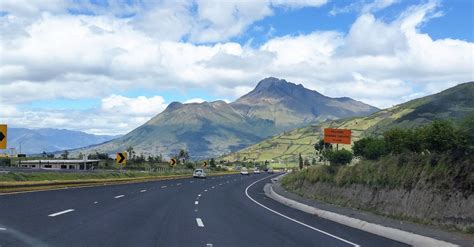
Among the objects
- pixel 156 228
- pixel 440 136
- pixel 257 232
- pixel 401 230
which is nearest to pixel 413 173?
pixel 440 136

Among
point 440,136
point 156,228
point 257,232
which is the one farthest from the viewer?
point 440,136

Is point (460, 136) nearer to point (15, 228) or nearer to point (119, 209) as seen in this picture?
point (119, 209)

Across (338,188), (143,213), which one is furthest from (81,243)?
(338,188)

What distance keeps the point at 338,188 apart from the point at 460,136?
1023 cm

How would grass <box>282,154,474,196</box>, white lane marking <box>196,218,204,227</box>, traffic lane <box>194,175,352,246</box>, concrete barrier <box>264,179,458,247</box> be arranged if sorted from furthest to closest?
1. grass <box>282,154,474,196</box>
2. white lane marking <box>196,218,204,227</box>
3. concrete barrier <box>264,179,458,247</box>
4. traffic lane <box>194,175,352,246</box>

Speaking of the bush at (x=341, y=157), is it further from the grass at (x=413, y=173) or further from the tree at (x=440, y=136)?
the tree at (x=440, y=136)

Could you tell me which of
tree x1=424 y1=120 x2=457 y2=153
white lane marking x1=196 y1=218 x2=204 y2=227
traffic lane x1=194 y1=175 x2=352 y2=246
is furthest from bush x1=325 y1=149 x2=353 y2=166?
white lane marking x1=196 y1=218 x2=204 y2=227

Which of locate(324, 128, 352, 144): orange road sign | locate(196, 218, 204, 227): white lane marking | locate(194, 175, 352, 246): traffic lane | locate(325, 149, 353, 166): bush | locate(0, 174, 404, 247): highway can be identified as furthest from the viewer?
locate(325, 149, 353, 166): bush

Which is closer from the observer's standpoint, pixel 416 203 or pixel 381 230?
pixel 381 230

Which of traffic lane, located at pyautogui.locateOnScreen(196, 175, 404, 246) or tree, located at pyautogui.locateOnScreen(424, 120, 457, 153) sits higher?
tree, located at pyautogui.locateOnScreen(424, 120, 457, 153)

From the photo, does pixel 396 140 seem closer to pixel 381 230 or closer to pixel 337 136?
pixel 337 136

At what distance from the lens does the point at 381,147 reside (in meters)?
34.8

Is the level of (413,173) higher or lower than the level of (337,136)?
lower

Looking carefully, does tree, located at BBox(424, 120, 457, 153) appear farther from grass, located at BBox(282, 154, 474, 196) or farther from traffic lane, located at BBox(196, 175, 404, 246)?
traffic lane, located at BBox(196, 175, 404, 246)
